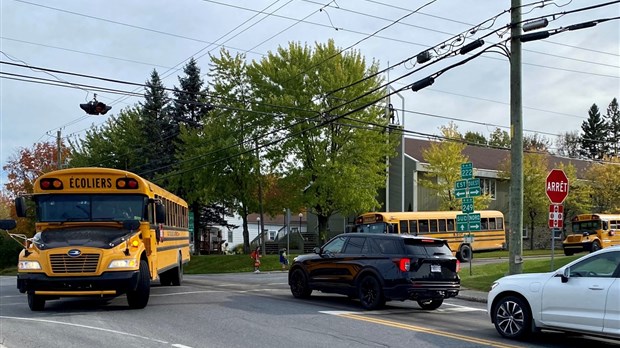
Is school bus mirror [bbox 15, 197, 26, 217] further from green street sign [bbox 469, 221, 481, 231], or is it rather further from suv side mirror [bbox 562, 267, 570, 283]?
green street sign [bbox 469, 221, 481, 231]

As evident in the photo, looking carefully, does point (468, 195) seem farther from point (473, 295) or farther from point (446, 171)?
point (446, 171)

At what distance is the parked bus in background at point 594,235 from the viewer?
3594 centimetres

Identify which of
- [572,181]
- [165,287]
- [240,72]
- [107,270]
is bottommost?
[165,287]

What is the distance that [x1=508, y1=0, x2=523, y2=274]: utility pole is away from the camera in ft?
55.5

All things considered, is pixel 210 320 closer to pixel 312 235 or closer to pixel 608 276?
pixel 608 276

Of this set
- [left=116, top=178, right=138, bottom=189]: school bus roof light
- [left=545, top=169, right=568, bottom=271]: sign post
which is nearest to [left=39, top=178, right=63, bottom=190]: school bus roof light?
[left=116, top=178, right=138, bottom=189]: school bus roof light

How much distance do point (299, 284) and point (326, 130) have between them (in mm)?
23726

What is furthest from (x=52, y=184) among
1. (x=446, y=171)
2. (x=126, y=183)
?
(x=446, y=171)

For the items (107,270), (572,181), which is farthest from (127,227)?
(572,181)

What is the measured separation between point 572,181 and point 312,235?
21.2 metres

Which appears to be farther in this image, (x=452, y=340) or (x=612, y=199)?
(x=612, y=199)

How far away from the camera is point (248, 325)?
11641 mm

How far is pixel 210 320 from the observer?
12.2 metres

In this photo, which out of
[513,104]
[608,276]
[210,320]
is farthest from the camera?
[513,104]
